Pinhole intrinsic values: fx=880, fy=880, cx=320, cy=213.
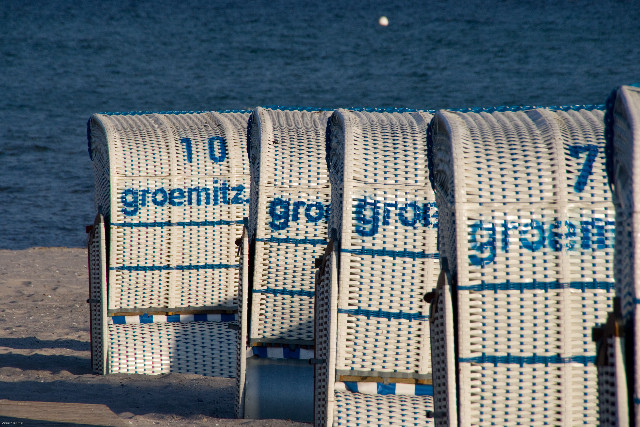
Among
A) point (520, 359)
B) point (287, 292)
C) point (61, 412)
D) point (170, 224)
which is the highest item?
point (170, 224)

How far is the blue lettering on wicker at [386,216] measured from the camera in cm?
616

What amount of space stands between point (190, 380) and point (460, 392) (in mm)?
5101

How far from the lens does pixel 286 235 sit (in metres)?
7.68

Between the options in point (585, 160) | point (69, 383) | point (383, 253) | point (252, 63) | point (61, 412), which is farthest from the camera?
point (252, 63)

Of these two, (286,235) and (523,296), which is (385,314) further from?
(523,296)

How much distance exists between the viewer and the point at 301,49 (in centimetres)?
6412

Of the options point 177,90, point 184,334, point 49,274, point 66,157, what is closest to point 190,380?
point 184,334

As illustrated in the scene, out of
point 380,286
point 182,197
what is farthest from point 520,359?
point 182,197

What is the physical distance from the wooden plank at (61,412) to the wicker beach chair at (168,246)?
1882mm

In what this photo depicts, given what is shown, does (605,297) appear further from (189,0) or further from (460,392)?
(189,0)

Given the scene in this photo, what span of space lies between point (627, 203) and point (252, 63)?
56849mm

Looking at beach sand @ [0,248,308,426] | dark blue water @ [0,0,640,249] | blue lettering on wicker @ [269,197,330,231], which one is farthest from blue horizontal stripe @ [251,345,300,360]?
dark blue water @ [0,0,640,249]

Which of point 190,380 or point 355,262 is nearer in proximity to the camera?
point 355,262

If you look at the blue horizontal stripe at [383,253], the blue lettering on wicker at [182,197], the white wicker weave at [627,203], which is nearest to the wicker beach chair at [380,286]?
the blue horizontal stripe at [383,253]
